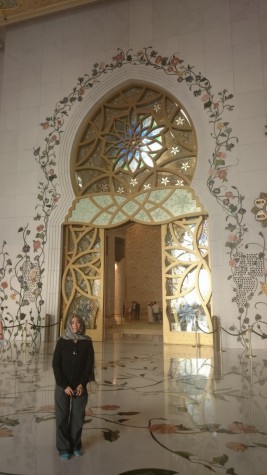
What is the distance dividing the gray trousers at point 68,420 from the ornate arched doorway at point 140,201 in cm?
410

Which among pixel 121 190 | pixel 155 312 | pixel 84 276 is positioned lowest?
pixel 155 312

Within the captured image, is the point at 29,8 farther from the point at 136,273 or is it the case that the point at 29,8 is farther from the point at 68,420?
the point at 136,273

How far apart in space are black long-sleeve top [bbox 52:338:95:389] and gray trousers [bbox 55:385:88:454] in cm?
6

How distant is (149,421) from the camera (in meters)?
2.21

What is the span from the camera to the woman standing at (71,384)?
1.80 metres

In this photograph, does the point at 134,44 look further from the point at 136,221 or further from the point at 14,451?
the point at 14,451

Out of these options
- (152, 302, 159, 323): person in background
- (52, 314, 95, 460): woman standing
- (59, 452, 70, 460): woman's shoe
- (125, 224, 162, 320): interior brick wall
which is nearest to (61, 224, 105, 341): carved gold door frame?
(52, 314, 95, 460): woman standing

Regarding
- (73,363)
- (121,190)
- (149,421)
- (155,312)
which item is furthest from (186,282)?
(155,312)

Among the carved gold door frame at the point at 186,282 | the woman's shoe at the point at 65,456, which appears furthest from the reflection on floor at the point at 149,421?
the carved gold door frame at the point at 186,282

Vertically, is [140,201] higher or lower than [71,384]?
higher

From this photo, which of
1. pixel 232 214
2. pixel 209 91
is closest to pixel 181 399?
pixel 232 214

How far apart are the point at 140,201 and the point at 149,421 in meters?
4.67

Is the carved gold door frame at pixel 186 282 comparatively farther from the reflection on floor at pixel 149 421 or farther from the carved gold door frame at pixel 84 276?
the reflection on floor at pixel 149 421

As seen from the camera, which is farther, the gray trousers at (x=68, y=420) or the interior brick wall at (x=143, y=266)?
the interior brick wall at (x=143, y=266)
